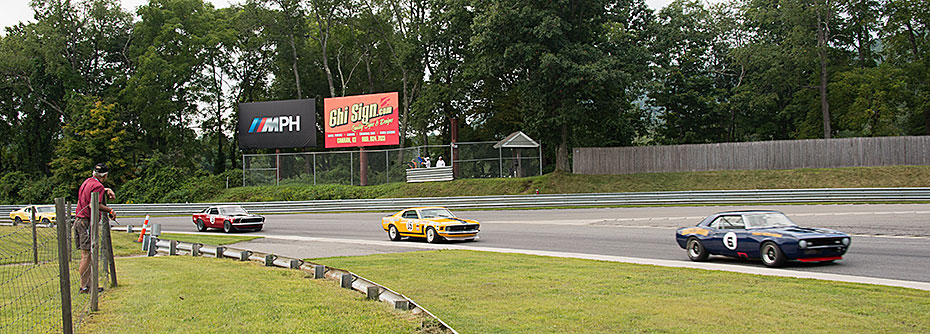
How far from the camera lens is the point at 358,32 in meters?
61.8

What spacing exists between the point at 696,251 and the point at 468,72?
32.2m

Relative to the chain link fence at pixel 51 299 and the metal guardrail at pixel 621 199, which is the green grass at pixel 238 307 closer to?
the chain link fence at pixel 51 299

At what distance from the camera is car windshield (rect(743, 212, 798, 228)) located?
14.1 metres

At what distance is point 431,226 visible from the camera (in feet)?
68.6

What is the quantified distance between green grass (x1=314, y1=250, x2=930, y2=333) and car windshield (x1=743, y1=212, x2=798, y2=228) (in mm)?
2535

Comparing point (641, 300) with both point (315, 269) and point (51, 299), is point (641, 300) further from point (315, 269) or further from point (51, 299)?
point (51, 299)

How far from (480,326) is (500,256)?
8583 mm

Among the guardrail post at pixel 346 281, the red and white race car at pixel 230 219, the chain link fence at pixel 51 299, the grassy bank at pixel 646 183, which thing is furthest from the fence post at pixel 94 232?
the grassy bank at pixel 646 183

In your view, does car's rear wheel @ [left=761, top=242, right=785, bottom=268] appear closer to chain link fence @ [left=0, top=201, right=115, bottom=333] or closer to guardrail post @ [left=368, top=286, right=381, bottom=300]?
guardrail post @ [left=368, top=286, right=381, bottom=300]

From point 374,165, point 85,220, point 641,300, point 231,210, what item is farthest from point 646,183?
point 85,220

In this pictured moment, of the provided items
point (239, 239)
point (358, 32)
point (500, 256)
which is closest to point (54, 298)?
point (500, 256)

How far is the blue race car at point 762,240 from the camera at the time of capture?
1310 centimetres

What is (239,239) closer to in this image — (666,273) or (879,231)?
(666,273)

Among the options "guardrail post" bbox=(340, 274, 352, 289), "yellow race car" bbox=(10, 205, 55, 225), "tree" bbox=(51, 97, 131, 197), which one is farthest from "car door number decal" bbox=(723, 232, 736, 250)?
"tree" bbox=(51, 97, 131, 197)
